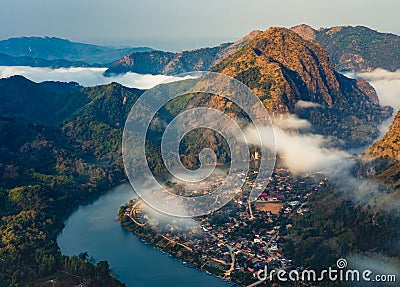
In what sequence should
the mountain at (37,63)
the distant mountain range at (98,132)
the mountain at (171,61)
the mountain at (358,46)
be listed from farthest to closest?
the mountain at (37,63), the mountain at (171,61), the mountain at (358,46), the distant mountain range at (98,132)

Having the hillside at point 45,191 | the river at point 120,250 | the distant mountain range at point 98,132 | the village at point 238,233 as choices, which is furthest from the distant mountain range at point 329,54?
the river at point 120,250

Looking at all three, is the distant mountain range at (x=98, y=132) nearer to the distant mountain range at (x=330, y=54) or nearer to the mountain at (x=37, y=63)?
the distant mountain range at (x=330, y=54)

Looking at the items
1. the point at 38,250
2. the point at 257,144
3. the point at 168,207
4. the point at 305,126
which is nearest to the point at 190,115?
the point at 257,144

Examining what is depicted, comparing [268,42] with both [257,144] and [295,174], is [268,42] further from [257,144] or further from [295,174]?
[295,174]

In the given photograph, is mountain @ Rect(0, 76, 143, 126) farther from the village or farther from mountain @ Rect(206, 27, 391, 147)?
the village

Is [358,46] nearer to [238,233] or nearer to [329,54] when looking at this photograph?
[329,54]

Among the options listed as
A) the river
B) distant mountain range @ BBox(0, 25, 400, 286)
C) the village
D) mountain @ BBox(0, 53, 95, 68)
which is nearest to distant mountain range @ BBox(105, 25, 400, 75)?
mountain @ BBox(0, 53, 95, 68)
